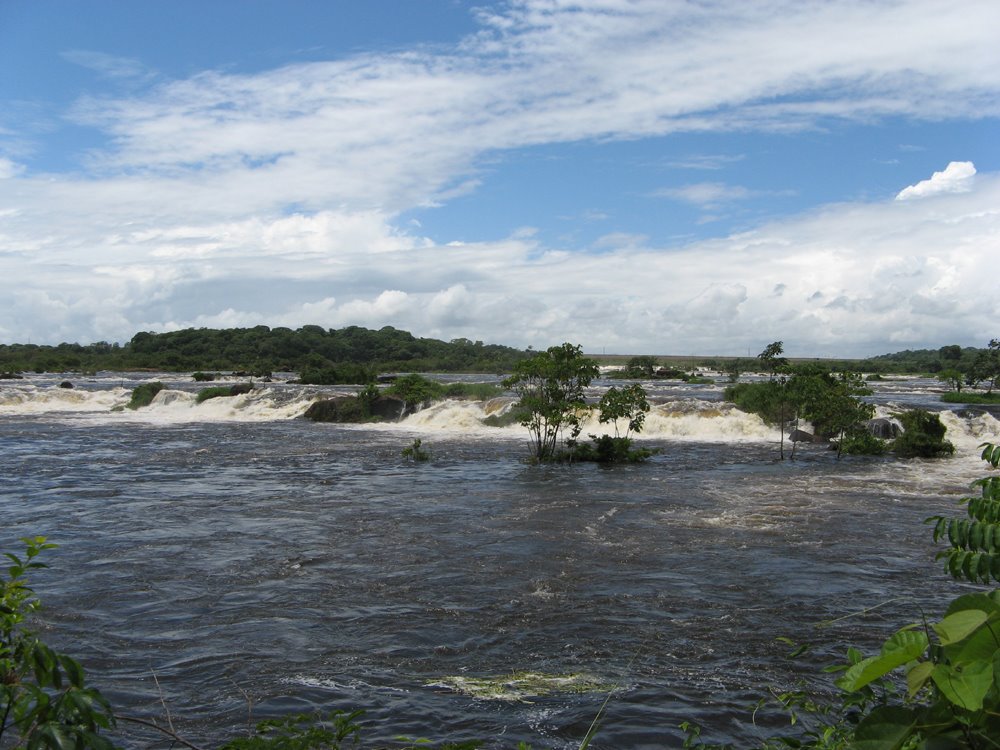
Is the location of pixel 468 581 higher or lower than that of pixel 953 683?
lower

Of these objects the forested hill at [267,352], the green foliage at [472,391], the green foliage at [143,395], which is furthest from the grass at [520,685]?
the forested hill at [267,352]

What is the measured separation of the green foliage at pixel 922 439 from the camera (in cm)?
2461

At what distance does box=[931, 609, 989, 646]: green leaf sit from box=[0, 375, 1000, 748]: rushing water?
3.17m

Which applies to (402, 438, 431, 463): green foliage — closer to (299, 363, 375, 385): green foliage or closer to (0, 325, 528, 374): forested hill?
(299, 363, 375, 385): green foliage

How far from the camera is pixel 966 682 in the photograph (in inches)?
80.5

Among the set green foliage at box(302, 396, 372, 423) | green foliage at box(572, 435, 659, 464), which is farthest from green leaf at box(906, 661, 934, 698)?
green foliage at box(302, 396, 372, 423)

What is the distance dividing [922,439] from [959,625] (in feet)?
83.8

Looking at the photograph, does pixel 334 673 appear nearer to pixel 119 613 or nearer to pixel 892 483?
pixel 119 613

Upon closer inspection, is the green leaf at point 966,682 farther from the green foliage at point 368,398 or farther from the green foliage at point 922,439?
the green foliage at point 368,398

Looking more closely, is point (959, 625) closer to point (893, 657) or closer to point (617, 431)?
point (893, 657)

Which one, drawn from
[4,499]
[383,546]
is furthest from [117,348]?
[383,546]

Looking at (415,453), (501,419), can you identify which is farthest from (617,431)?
(501,419)

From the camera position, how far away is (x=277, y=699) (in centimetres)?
708

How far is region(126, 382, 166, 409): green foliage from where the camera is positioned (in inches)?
1749
